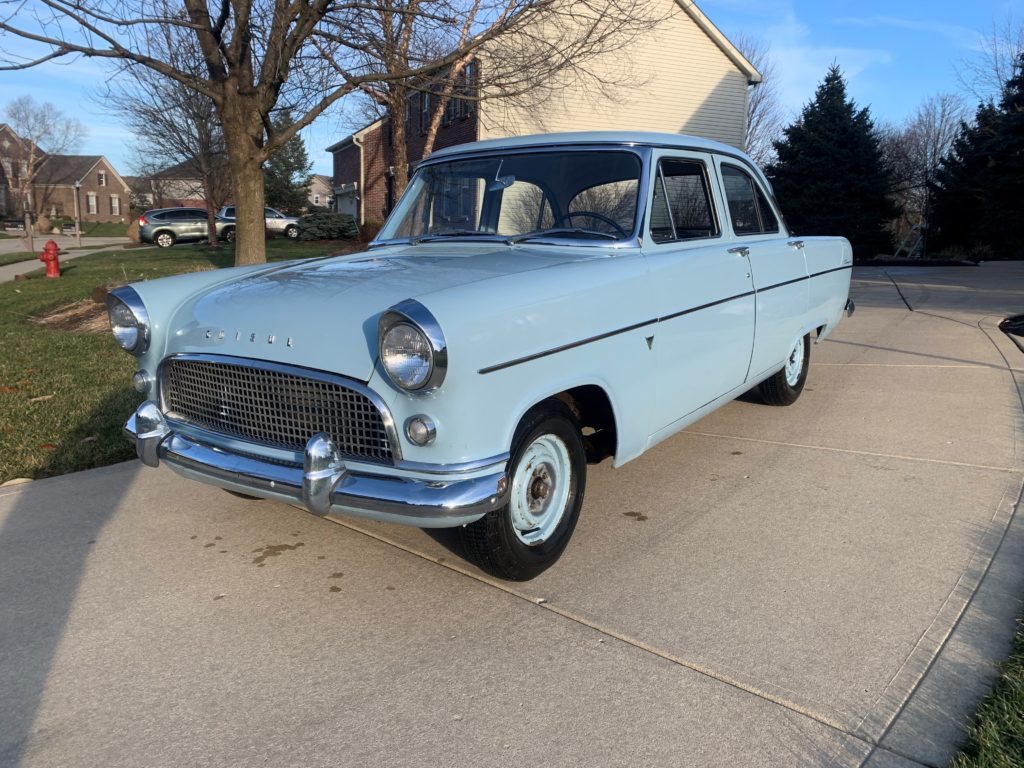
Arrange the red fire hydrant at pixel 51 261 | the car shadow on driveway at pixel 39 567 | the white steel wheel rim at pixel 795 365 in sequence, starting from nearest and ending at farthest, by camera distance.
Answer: the car shadow on driveway at pixel 39 567 → the white steel wheel rim at pixel 795 365 → the red fire hydrant at pixel 51 261

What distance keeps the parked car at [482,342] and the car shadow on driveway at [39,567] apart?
2.12 feet

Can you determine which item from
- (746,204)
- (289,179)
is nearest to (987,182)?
(746,204)

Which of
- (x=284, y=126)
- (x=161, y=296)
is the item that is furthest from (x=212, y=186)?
(x=161, y=296)

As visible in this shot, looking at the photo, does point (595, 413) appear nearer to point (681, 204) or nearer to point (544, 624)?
point (544, 624)

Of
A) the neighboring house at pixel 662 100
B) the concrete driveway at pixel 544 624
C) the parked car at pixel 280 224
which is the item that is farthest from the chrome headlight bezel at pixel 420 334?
the parked car at pixel 280 224

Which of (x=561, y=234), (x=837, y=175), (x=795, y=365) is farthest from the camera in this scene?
(x=837, y=175)

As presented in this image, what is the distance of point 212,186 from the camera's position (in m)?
28.0

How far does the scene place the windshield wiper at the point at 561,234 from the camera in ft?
12.5

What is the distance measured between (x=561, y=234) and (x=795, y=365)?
112 inches

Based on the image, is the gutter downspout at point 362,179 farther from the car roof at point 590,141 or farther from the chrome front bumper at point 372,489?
the chrome front bumper at point 372,489

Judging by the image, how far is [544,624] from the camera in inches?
116

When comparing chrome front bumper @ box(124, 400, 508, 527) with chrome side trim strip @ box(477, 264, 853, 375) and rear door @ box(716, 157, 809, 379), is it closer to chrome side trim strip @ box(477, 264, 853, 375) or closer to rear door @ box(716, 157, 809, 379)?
chrome side trim strip @ box(477, 264, 853, 375)

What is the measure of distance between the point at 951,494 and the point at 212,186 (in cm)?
2812

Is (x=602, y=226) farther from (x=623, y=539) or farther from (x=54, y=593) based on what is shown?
(x=54, y=593)
